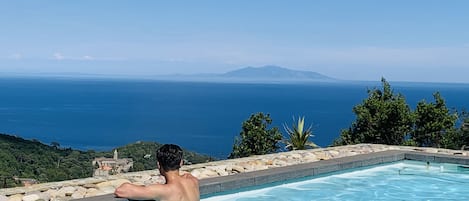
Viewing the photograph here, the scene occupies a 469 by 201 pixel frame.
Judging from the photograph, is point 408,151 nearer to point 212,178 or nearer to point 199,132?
point 212,178

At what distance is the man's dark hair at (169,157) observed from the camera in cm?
367

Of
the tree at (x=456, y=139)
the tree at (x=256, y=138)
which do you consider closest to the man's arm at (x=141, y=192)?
the tree at (x=256, y=138)

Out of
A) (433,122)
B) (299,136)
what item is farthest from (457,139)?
(299,136)

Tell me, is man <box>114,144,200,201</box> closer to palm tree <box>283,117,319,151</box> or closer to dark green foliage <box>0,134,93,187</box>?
palm tree <box>283,117,319,151</box>

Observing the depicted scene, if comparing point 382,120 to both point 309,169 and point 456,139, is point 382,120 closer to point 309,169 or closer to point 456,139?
point 456,139

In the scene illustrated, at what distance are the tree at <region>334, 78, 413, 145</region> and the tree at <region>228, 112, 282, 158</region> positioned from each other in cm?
203

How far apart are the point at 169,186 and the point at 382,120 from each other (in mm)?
12125

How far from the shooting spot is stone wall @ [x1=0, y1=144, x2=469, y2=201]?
19.3ft

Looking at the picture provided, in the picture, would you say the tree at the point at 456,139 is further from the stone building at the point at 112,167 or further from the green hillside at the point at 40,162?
the green hillside at the point at 40,162

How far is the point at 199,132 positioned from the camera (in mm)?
95000

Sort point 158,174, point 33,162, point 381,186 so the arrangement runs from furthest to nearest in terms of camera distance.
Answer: point 33,162 < point 381,186 < point 158,174

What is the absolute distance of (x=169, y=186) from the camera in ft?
12.4

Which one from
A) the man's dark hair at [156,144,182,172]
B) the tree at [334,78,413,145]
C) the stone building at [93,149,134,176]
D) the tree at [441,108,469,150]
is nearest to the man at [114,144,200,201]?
the man's dark hair at [156,144,182,172]

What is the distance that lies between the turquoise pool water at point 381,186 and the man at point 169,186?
9.95ft
